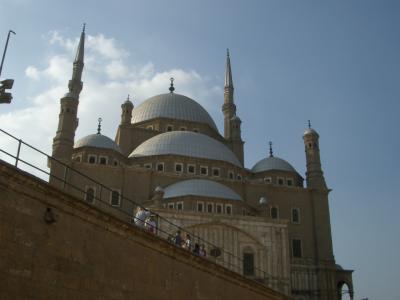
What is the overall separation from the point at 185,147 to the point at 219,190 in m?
6.36

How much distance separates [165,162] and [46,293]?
28002mm

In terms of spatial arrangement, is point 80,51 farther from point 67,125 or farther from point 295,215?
point 295,215

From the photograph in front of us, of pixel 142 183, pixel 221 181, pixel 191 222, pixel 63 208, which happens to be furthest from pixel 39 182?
pixel 221 181

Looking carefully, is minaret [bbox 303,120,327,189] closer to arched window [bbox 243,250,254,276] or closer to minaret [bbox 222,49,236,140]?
minaret [bbox 222,49,236,140]

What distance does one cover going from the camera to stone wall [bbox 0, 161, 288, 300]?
898 centimetres

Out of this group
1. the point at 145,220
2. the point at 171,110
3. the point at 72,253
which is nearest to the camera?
the point at 72,253

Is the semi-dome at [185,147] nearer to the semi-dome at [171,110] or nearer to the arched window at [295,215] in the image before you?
the arched window at [295,215]

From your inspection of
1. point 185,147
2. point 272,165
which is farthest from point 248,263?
point 272,165

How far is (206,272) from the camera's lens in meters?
14.9

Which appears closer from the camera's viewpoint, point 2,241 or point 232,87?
point 2,241

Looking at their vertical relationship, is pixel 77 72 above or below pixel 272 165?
above

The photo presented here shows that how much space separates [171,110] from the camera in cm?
4578

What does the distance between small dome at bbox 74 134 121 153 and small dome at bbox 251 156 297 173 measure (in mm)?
11334

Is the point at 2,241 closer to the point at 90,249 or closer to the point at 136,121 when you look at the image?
the point at 90,249
